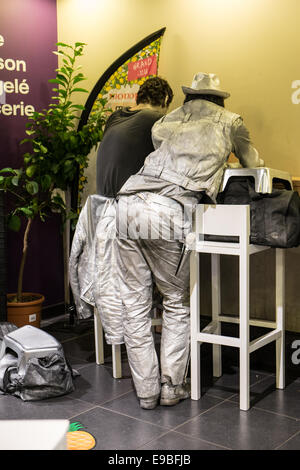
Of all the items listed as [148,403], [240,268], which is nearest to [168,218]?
[240,268]

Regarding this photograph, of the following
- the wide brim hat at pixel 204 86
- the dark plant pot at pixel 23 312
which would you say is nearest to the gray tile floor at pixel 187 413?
the dark plant pot at pixel 23 312

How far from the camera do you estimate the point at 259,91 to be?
3.60 meters

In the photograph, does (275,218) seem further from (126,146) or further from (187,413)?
(187,413)

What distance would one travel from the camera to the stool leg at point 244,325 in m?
2.74

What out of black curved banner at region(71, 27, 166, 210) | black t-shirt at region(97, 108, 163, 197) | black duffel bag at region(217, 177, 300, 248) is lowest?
black duffel bag at region(217, 177, 300, 248)

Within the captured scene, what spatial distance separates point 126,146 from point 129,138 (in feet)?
0.15

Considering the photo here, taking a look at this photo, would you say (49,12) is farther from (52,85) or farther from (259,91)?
(259,91)

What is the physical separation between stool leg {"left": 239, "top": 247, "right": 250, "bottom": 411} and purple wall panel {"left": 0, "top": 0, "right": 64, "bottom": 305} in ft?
6.95

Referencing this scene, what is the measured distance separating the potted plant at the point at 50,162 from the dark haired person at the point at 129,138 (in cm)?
80

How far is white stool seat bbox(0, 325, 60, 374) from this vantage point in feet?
9.95

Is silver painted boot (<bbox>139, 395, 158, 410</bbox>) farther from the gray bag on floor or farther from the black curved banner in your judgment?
the black curved banner

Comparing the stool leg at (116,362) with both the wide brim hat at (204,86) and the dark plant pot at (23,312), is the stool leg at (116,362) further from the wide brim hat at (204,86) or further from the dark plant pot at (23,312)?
the wide brim hat at (204,86)

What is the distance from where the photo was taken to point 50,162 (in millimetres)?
4105

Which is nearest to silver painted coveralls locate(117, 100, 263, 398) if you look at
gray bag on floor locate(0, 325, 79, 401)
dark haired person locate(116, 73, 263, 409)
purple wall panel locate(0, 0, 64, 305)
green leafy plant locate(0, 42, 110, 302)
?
dark haired person locate(116, 73, 263, 409)
